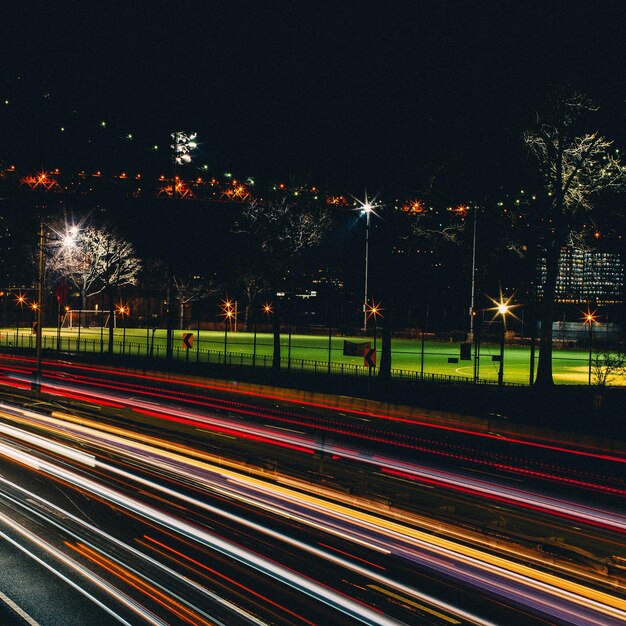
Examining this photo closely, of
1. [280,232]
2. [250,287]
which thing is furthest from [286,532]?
[250,287]

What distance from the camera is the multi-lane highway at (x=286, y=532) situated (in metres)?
7.97

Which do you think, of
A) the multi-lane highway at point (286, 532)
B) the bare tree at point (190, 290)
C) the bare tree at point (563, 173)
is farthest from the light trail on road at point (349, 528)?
the bare tree at point (190, 290)

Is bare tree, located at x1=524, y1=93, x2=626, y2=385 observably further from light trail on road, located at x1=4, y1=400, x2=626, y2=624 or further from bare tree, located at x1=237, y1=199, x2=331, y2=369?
light trail on road, located at x1=4, y1=400, x2=626, y2=624

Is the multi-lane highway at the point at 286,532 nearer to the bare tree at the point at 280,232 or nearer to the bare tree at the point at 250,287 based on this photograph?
the bare tree at the point at 280,232

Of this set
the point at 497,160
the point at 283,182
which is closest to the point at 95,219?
the point at 283,182

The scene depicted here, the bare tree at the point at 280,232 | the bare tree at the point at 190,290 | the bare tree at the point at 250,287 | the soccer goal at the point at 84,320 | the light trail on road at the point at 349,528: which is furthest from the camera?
the bare tree at the point at 190,290

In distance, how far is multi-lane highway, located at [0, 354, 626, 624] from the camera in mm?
7973

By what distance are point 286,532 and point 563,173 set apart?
91.5ft

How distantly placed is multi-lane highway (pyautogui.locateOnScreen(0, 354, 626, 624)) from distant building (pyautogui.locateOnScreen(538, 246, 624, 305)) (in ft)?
87.9

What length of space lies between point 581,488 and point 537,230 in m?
22.0

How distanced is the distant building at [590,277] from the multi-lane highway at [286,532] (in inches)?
1055

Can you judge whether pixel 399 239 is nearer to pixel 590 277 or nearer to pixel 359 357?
pixel 590 277

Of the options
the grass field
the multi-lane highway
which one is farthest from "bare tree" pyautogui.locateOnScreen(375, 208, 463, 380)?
the multi-lane highway

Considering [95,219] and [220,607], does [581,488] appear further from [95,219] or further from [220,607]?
[95,219]
